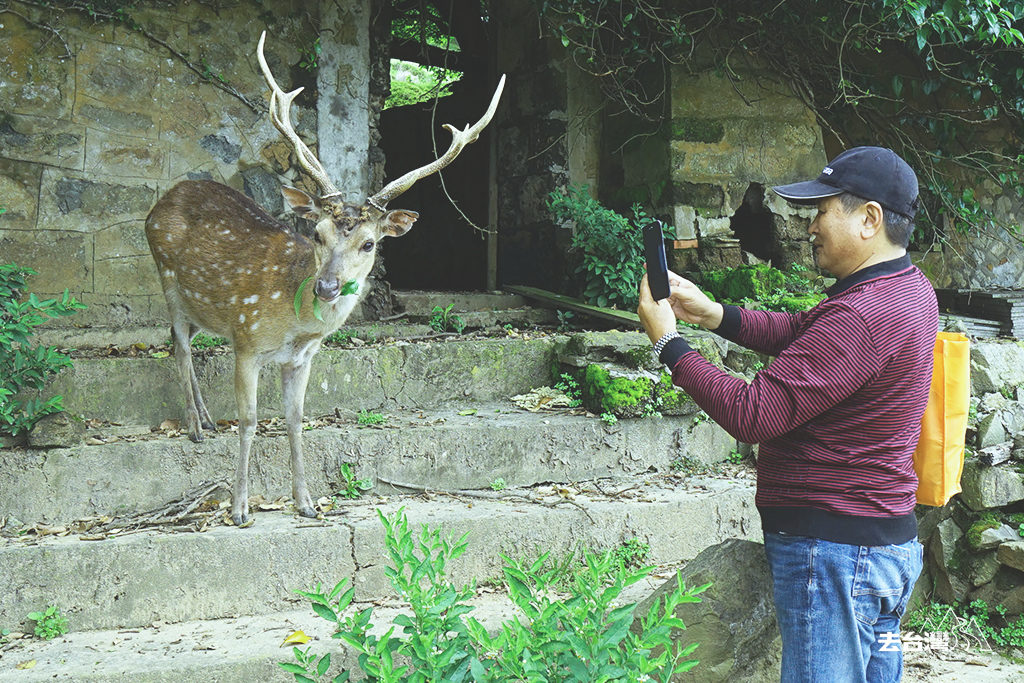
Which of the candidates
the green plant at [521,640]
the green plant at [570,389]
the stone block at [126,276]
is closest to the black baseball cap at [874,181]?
the green plant at [521,640]

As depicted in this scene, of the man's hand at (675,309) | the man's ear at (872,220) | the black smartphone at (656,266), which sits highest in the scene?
the man's ear at (872,220)

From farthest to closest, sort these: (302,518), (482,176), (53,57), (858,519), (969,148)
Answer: (482,176) → (969,148) → (53,57) → (302,518) → (858,519)

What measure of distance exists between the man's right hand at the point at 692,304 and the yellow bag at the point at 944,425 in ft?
2.06

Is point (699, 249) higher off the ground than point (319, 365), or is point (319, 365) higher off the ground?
point (699, 249)

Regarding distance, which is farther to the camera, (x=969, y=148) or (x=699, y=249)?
(x=969, y=148)

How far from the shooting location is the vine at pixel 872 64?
622 cm

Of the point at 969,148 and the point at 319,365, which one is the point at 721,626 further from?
the point at 969,148

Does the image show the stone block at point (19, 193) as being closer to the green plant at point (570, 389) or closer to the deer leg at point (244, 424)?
the deer leg at point (244, 424)

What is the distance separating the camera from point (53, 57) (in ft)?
18.3

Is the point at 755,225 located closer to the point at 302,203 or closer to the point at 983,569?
the point at 983,569

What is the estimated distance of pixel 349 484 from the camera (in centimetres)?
461

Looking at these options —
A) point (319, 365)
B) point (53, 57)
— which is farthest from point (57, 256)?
point (319, 365)

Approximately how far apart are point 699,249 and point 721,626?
423 cm

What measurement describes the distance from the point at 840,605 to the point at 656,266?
1.01m
